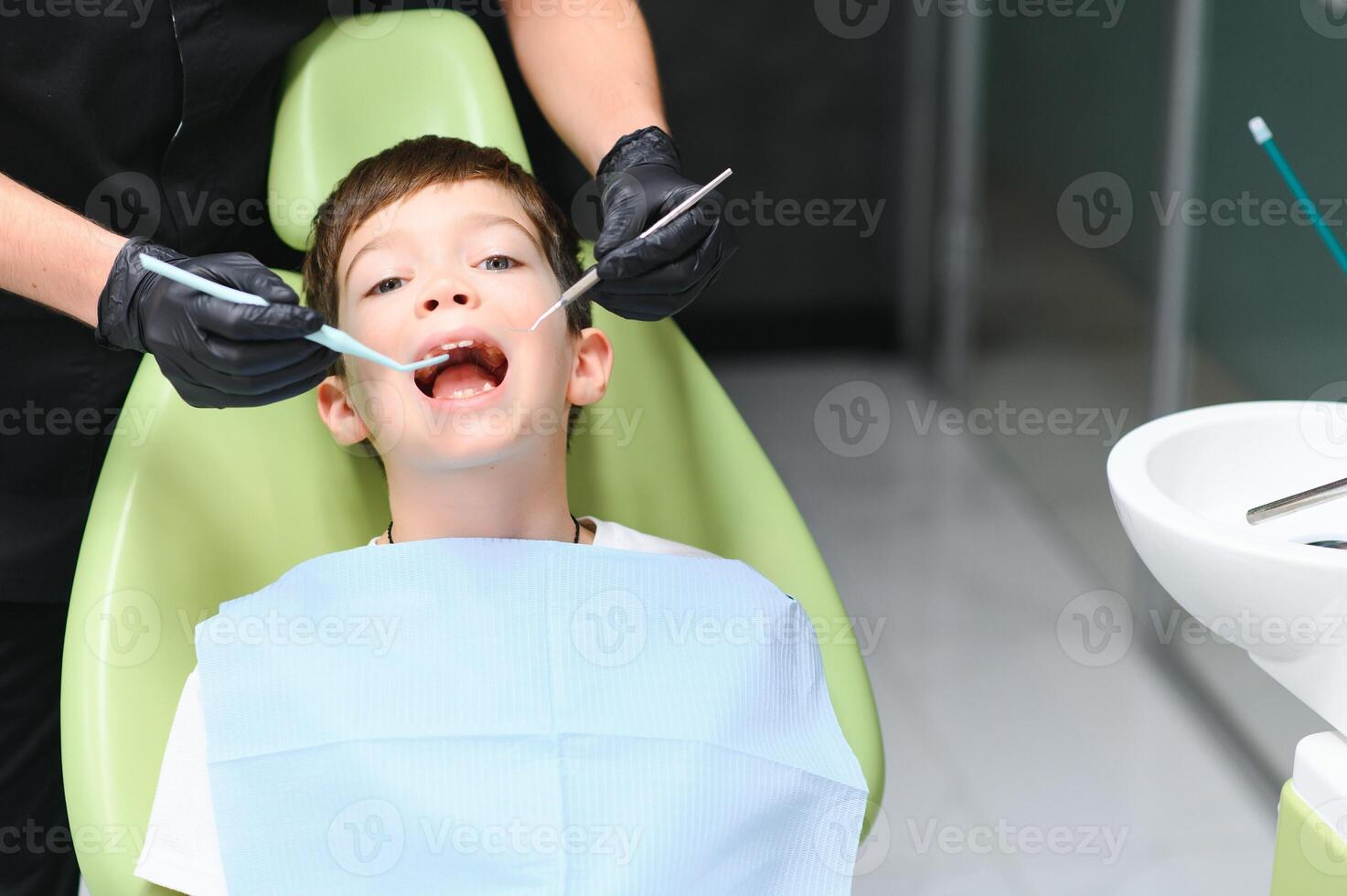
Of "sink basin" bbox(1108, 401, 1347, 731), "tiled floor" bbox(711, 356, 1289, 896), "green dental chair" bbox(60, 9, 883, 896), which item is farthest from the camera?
"tiled floor" bbox(711, 356, 1289, 896)

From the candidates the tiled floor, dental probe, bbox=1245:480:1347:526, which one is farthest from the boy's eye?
the tiled floor

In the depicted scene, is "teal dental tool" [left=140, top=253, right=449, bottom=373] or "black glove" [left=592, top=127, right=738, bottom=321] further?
"black glove" [left=592, top=127, right=738, bottom=321]

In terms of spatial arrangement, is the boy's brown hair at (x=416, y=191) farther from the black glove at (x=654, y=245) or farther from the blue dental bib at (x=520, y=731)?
the blue dental bib at (x=520, y=731)

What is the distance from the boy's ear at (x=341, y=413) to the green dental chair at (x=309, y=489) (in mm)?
100

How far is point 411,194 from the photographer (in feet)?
4.71

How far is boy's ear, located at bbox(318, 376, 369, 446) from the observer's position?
1.46m

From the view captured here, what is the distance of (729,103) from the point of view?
3.38 m

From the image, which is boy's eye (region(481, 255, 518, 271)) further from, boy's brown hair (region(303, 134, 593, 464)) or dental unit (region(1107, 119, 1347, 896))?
dental unit (region(1107, 119, 1347, 896))

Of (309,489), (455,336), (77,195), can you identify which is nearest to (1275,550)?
(455,336)

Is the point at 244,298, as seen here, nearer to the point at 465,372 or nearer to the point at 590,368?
the point at 465,372

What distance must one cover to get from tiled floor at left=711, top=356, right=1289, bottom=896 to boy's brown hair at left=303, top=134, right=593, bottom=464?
1054 mm

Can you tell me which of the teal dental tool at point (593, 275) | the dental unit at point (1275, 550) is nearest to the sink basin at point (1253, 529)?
the dental unit at point (1275, 550)

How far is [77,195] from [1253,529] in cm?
121

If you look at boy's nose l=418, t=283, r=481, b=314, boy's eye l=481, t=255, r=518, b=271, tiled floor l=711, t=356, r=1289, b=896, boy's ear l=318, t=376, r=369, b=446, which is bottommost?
tiled floor l=711, t=356, r=1289, b=896
